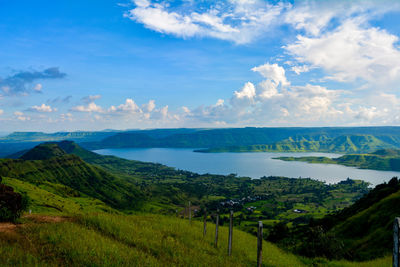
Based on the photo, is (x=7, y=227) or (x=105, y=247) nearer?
(x=105, y=247)

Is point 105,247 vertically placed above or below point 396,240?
below

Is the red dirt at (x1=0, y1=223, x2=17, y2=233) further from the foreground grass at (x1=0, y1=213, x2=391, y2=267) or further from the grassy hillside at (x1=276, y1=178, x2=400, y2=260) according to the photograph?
the grassy hillside at (x1=276, y1=178, x2=400, y2=260)

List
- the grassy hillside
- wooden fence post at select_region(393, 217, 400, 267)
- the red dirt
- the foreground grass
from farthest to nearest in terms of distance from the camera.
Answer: the grassy hillside
the red dirt
the foreground grass
wooden fence post at select_region(393, 217, 400, 267)

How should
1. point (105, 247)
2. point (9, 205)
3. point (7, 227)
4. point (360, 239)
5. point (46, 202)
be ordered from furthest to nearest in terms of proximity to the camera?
point (46, 202) < point (360, 239) < point (9, 205) < point (7, 227) < point (105, 247)

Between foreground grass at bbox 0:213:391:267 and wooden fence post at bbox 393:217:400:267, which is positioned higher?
wooden fence post at bbox 393:217:400:267

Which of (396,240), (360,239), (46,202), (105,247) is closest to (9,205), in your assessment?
(105,247)

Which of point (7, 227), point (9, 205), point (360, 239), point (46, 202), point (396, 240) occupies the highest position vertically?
point (396, 240)

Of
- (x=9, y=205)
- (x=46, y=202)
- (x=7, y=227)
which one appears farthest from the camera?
(x=46, y=202)

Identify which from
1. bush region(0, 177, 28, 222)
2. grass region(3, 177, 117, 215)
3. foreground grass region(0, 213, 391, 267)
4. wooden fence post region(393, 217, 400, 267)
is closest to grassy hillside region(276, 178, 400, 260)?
foreground grass region(0, 213, 391, 267)

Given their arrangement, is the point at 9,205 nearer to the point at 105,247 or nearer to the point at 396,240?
the point at 105,247

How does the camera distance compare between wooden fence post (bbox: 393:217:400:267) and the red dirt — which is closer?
wooden fence post (bbox: 393:217:400:267)

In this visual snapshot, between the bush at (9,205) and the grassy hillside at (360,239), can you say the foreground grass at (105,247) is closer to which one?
the bush at (9,205)

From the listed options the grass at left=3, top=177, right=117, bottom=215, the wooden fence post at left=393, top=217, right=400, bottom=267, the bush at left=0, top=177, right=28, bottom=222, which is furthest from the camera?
the grass at left=3, top=177, right=117, bottom=215
